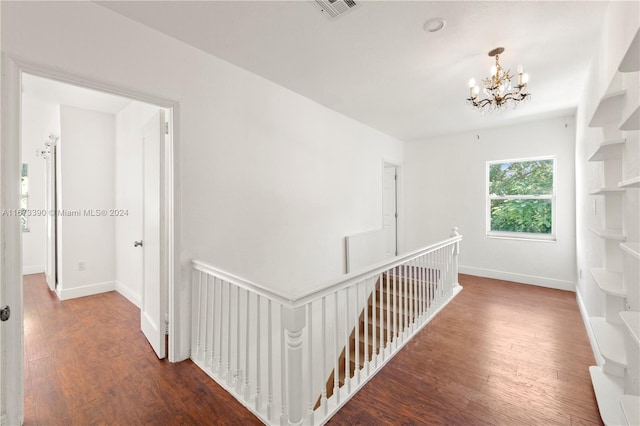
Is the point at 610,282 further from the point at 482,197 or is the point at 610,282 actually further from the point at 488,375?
the point at 482,197

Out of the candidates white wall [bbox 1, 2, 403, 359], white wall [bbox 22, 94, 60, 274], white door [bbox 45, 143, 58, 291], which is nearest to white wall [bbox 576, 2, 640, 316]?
white wall [bbox 1, 2, 403, 359]

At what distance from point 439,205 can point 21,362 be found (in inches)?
218

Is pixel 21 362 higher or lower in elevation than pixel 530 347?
higher

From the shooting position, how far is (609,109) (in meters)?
1.60

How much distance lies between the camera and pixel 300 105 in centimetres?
319

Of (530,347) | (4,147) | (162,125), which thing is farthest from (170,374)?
(530,347)

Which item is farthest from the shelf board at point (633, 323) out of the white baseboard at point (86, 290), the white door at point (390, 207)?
the white baseboard at point (86, 290)

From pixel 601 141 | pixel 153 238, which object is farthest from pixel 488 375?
pixel 153 238

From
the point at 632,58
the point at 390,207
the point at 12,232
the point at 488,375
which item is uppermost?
the point at 632,58

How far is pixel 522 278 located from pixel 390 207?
251cm

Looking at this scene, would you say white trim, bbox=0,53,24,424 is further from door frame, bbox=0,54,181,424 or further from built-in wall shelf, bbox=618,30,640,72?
built-in wall shelf, bbox=618,30,640,72

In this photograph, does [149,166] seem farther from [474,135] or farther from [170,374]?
[474,135]

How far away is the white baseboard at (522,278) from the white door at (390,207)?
4.35ft

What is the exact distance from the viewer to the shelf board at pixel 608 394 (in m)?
1.58
